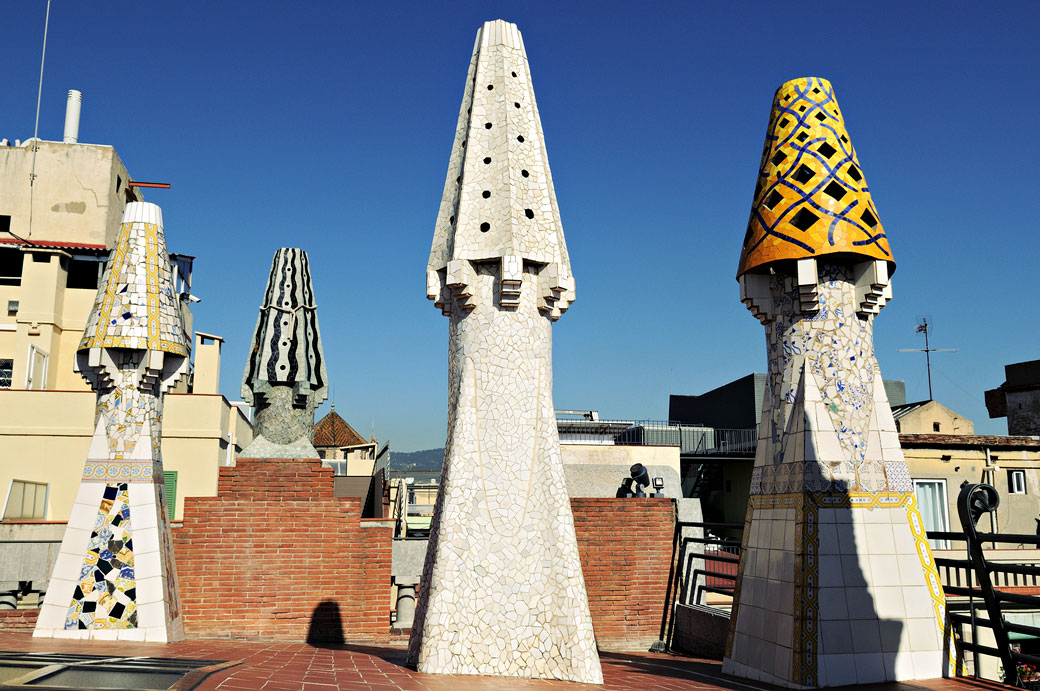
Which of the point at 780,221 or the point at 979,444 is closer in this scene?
the point at 780,221

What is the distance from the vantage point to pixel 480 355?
817 cm

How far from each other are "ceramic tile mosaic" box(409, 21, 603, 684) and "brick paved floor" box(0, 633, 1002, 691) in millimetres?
367

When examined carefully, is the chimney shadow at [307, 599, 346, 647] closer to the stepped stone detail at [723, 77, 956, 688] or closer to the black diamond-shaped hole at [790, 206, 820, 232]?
the stepped stone detail at [723, 77, 956, 688]

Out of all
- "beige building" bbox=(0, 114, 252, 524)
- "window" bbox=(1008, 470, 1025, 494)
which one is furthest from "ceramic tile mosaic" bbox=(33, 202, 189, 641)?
"window" bbox=(1008, 470, 1025, 494)

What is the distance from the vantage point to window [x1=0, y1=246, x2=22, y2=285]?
2317cm

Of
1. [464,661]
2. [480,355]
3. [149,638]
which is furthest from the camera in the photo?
[149,638]

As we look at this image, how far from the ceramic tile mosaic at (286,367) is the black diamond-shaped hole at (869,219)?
30.9 ft

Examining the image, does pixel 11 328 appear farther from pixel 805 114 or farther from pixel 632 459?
pixel 805 114

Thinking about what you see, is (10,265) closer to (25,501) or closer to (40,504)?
(40,504)

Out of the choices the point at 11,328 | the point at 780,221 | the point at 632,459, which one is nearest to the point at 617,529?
the point at 780,221

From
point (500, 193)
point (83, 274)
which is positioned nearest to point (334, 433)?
point (83, 274)

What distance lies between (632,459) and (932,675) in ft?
39.9

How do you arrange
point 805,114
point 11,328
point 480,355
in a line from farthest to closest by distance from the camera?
point 11,328 < point 805,114 < point 480,355

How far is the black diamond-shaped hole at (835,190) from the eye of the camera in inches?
333
